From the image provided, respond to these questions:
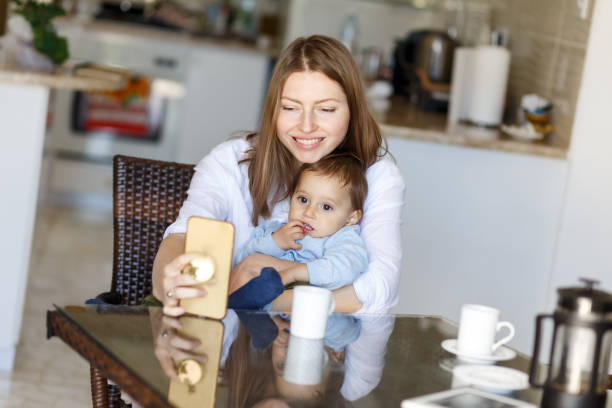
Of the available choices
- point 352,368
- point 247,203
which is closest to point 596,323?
point 352,368

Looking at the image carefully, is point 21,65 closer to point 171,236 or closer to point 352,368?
point 171,236

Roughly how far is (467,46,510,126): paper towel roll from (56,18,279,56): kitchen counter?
2038 millimetres

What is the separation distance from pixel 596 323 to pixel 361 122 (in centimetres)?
90

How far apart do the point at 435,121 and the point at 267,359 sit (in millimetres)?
2149

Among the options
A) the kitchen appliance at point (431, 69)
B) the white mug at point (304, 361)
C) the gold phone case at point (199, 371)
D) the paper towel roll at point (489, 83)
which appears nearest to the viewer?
the gold phone case at point (199, 371)

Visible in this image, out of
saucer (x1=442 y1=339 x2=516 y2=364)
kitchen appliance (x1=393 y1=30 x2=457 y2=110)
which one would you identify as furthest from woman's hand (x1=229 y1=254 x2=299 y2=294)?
kitchen appliance (x1=393 y1=30 x2=457 y2=110)

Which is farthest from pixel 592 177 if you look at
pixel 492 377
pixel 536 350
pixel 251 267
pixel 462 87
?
pixel 536 350

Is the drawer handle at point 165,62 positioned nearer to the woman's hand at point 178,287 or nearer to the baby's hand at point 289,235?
the baby's hand at point 289,235

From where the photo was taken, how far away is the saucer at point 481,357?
4.60 ft

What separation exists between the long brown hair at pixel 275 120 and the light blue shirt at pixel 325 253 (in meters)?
0.06

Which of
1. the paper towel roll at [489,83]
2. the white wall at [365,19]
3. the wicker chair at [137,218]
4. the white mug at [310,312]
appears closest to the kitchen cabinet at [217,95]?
the white wall at [365,19]

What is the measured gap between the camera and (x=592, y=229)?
2.78m

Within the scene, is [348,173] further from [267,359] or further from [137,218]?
[267,359]

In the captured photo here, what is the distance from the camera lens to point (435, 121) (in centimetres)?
329
